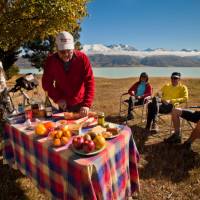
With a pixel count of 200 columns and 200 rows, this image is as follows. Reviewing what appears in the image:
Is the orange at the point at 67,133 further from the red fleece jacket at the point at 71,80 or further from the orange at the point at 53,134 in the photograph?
the red fleece jacket at the point at 71,80

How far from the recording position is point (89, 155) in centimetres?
246

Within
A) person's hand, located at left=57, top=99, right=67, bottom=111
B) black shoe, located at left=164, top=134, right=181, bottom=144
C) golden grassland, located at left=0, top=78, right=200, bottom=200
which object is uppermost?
person's hand, located at left=57, top=99, right=67, bottom=111

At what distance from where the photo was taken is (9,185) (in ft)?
12.7

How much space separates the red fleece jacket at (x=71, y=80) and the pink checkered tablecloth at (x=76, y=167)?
3.28 ft

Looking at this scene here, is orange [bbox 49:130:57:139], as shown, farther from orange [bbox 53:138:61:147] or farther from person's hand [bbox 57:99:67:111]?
person's hand [bbox 57:99:67:111]

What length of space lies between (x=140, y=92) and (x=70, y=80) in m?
4.16

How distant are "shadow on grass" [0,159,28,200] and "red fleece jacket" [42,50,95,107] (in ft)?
5.26

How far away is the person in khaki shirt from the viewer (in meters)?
6.30

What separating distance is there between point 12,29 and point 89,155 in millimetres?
9808

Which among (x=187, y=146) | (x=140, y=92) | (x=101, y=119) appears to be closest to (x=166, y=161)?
(x=187, y=146)

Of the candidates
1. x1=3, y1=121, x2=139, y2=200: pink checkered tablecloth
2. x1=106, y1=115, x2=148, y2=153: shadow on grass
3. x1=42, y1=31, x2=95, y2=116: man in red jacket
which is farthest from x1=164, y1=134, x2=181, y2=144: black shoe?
x1=42, y1=31, x2=95, y2=116: man in red jacket

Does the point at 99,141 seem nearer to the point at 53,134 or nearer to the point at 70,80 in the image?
the point at 53,134

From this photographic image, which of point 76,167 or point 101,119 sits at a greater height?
point 101,119

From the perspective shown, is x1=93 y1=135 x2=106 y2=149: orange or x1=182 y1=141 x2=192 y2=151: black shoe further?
x1=182 y1=141 x2=192 y2=151: black shoe
